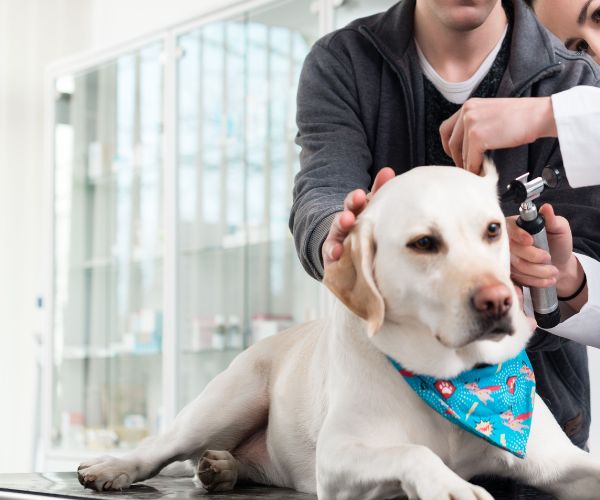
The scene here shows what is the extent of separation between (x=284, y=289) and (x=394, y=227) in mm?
2547

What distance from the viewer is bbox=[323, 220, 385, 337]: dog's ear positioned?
1.06m

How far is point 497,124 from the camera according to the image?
Answer: 1259mm

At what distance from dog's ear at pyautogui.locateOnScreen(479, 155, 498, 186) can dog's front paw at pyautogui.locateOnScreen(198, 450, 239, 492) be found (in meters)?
0.59

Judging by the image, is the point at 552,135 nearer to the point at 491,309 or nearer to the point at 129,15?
the point at 491,309

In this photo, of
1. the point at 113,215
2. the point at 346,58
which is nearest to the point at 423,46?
the point at 346,58

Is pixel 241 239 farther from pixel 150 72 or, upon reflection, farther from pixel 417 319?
pixel 417 319

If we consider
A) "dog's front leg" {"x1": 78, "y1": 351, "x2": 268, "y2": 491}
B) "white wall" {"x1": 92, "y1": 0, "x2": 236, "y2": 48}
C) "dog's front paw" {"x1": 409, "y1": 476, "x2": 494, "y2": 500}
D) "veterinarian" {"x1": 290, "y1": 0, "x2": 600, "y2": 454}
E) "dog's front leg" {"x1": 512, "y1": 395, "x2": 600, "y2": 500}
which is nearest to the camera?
"dog's front paw" {"x1": 409, "y1": 476, "x2": 494, "y2": 500}

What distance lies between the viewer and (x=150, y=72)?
13.4 feet

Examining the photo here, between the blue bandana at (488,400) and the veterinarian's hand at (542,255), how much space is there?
0.13 meters

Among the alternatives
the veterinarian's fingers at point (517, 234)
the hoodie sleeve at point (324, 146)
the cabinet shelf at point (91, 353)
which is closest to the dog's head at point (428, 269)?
the veterinarian's fingers at point (517, 234)

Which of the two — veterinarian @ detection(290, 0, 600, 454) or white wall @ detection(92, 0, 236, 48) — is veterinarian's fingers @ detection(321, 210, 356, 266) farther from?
white wall @ detection(92, 0, 236, 48)

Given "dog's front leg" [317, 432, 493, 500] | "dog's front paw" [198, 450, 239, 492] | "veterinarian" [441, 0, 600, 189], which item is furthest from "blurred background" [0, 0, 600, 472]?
"dog's front leg" [317, 432, 493, 500]

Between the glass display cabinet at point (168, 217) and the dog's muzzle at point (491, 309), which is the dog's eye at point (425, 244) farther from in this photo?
the glass display cabinet at point (168, 217)

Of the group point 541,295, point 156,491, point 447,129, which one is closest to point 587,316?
point 541,295
